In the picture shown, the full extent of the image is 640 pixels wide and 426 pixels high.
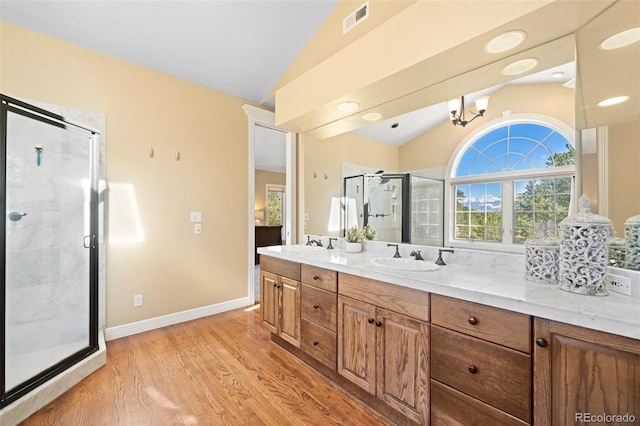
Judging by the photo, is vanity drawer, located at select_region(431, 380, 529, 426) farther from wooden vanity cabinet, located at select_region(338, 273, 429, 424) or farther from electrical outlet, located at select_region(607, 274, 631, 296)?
electrical outlet, located at select_region(607, 274, 631, 296)

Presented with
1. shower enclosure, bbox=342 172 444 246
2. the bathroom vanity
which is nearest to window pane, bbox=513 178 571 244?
the bathroom vanity

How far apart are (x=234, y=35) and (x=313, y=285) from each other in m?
2.53

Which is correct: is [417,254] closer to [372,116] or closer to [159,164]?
[372,116]

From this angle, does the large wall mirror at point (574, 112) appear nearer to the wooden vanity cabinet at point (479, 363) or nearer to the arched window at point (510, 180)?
the arched window at point (510, 180)

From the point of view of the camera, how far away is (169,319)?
2980mm

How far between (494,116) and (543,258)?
2.97 ft

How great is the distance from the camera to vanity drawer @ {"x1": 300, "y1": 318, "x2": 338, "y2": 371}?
1.86 meters

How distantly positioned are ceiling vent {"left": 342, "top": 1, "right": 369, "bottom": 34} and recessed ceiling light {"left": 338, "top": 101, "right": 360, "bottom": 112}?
1.86 feet

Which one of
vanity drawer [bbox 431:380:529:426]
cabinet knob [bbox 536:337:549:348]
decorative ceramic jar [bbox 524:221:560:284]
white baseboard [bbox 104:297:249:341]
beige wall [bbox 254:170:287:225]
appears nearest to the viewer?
cabinet knob [bbox 536:337:549:348]

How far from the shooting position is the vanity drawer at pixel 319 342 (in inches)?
73.4

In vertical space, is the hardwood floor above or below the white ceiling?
below

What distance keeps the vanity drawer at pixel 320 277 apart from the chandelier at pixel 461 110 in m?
1.35

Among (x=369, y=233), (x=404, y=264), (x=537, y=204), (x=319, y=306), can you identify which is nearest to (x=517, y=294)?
(x=537, y=204)

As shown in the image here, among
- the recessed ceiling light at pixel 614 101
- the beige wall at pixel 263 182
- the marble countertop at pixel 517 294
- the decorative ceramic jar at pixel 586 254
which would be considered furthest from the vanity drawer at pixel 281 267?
the beige wall at pixel 263 182
